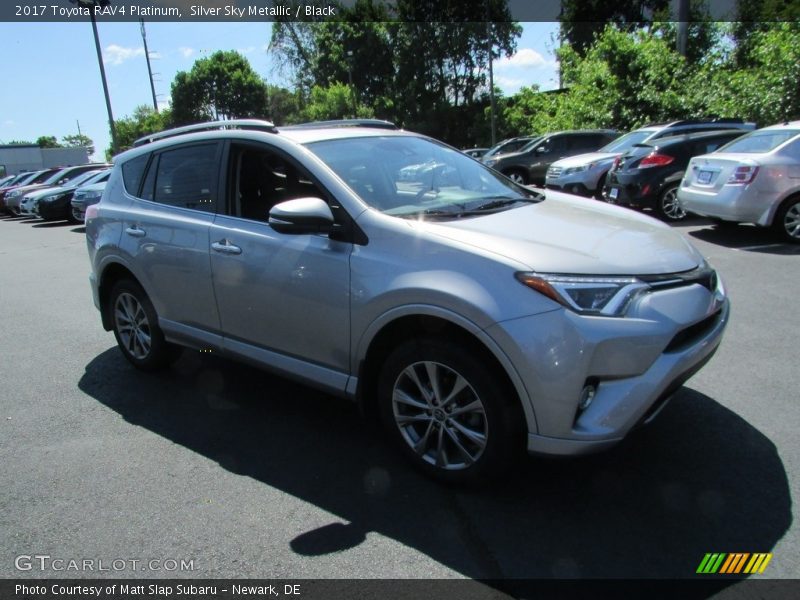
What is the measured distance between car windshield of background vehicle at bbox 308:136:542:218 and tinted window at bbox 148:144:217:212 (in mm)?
853

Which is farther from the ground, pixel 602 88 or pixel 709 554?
pixel 602 88

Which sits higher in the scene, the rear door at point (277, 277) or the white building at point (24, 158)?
the rear door at point (277, 277)

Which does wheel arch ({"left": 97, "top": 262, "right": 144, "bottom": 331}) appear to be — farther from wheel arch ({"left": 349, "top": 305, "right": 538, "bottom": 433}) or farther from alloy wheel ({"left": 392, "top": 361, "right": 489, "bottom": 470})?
alloy wheel ({"left": 392, "top": 361, "right": 489, "bottom": 470})

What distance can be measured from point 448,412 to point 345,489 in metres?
0.68

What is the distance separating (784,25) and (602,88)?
6.81 meters

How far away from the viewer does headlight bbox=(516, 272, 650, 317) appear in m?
2.57

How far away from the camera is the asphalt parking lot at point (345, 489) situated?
2.56 metres

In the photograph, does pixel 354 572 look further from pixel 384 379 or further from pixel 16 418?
pixel 16 418

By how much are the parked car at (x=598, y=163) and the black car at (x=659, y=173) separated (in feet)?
5.35

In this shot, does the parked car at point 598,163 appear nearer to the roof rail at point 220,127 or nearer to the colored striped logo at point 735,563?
the roof rail at point 220,127

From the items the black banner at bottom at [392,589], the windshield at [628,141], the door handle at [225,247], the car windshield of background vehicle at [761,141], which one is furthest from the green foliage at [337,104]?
the black banner at bottom at [392,589]

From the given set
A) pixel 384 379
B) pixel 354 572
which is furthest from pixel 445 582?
pixel 384 379

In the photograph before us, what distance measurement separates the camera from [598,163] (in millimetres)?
12258

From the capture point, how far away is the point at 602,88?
922 inches
